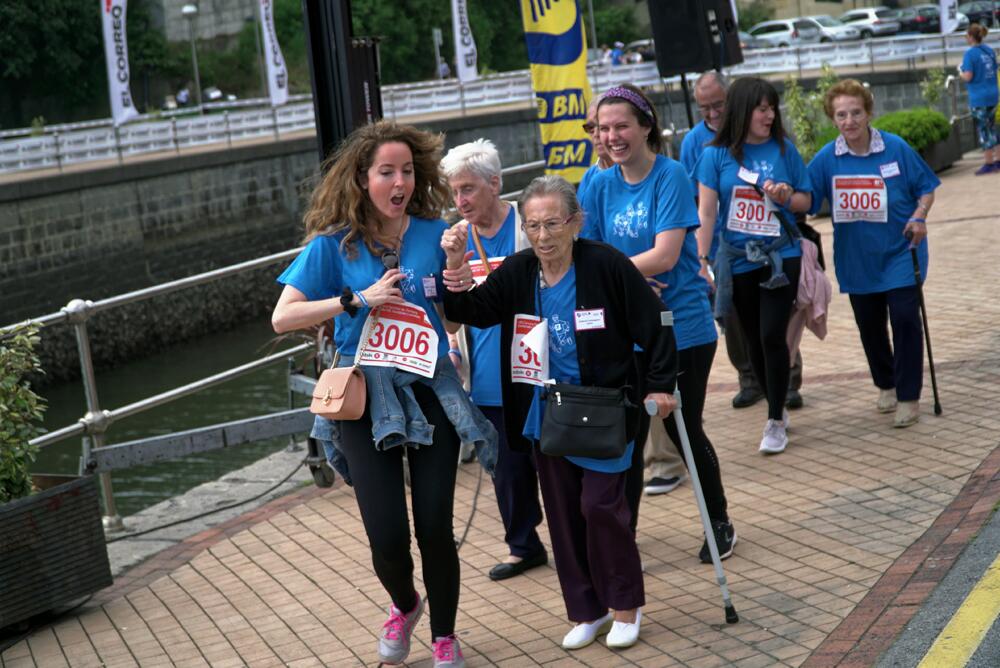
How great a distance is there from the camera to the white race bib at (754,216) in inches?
284

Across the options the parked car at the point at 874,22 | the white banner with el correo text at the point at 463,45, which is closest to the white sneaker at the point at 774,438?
the white banner with el correo text at the point at 463,45

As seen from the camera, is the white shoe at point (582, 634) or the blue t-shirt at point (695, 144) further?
the blue t-shirt at point (695, 144)

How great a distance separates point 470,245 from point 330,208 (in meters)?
1.19

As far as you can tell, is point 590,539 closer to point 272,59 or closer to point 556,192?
point 556,192

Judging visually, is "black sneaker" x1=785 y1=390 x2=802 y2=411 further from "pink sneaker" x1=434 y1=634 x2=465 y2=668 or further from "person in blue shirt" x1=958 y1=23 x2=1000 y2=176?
"person in blue shirt" x1=958 y1=23 x2=1000 y2=176

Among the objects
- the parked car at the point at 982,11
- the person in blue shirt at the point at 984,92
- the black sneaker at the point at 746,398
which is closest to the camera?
the black sneaker at the point at 746,398

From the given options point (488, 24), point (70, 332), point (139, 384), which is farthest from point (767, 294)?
point (488, 24)

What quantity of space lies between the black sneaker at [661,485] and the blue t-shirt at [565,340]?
6.62 feet

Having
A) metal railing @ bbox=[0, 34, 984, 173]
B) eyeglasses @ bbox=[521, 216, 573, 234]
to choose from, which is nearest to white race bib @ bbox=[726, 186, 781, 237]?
eyeglasses @ bbox=[521, 216, 573, 234]

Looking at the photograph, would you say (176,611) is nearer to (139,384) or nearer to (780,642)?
(780,642)

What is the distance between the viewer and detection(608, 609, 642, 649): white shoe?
16.4 ft

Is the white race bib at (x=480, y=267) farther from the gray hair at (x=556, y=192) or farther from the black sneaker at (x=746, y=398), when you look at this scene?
the black sneaker at (x=746, y=398)

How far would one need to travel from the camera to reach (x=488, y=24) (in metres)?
64.6

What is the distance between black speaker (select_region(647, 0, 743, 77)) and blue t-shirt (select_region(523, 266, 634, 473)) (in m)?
6.02
